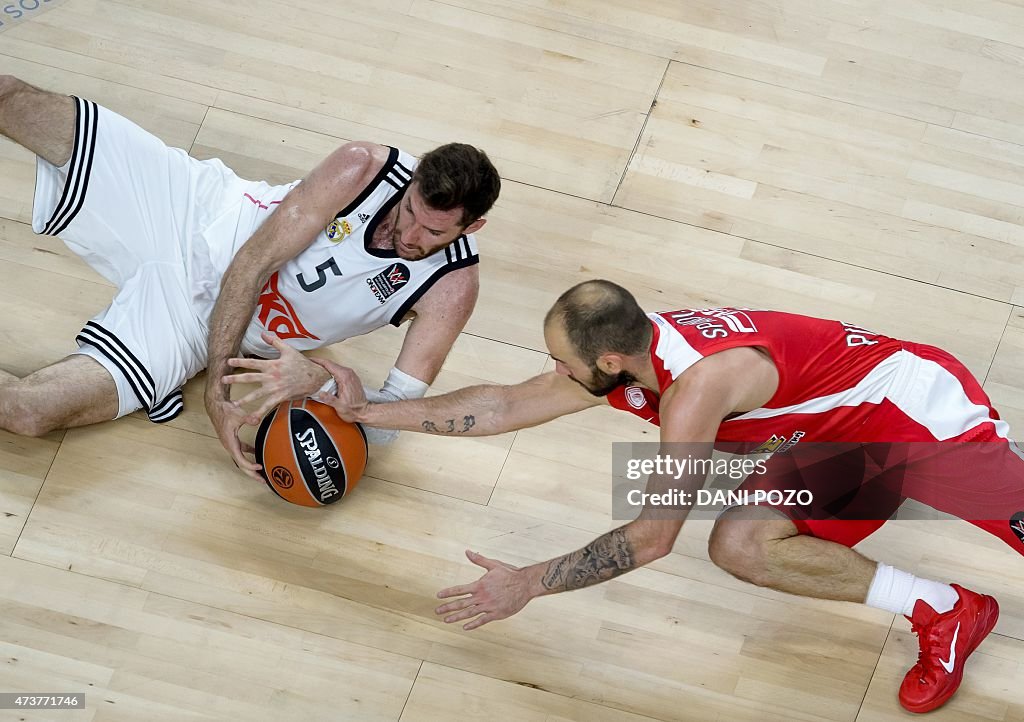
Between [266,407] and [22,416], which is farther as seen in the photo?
[22,416]

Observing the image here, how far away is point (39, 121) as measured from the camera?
3.00 m

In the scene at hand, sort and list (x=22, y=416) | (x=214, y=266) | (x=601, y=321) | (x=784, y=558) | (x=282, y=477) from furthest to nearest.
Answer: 1. (x=214, y=266)
2. (x=22, y=416)
3. (x=282, y=477)
4. (x=784, y=558)
5. (x=601, y=321)

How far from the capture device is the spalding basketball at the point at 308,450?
9.12 ft

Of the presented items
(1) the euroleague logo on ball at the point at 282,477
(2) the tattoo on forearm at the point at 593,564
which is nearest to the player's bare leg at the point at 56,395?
(1) the euroleague logo on ball at the point at 282,477

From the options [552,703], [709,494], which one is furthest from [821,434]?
[552,703]

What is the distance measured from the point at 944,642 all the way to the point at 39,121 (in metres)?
2.91

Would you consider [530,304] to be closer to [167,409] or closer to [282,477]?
[282,477]

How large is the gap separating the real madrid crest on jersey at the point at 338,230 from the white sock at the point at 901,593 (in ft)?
5.62

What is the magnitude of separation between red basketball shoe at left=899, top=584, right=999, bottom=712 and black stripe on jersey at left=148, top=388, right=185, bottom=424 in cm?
219

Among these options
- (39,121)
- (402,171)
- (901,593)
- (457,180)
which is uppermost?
(457,180)

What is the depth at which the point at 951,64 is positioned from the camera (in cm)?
378

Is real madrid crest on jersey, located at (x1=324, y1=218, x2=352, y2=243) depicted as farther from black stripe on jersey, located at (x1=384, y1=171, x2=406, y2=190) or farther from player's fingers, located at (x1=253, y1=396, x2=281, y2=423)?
player's fingers, located at (x1=253, y1=396, x2=281, y2=423)

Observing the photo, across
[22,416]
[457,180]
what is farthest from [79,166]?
[457,180]

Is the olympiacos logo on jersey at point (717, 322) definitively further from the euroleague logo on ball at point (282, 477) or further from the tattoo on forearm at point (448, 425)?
the euroleague logo on ball at point (282, 477)
